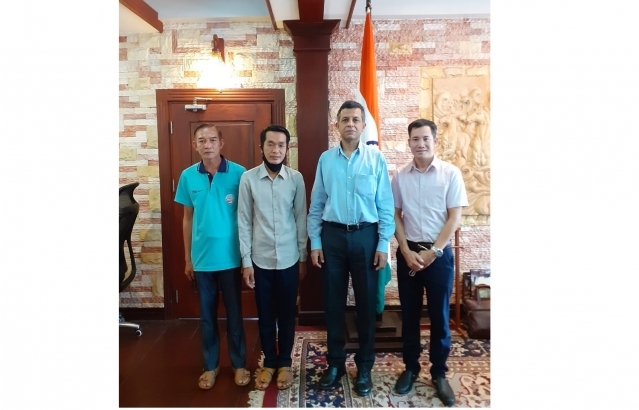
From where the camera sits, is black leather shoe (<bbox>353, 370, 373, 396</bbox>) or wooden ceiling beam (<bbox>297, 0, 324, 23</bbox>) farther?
wooden ceiling beam (<bbox>297, 0, 324, 23</bbox>)

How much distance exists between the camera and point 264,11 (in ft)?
8.67

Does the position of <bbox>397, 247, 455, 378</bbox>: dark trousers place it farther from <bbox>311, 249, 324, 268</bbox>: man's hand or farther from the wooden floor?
the wooden floor

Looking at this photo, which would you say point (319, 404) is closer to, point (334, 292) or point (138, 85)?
point (334, 292)

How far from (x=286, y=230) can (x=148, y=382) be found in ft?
4.05

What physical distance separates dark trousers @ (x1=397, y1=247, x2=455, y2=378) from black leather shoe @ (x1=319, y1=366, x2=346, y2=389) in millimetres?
365

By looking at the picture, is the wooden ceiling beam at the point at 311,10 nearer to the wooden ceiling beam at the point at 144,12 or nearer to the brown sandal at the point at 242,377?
the wooden ceiling beam at the point at 144,12

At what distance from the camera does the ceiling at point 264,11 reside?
2516 millimetres

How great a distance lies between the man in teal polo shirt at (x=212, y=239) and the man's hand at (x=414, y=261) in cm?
91

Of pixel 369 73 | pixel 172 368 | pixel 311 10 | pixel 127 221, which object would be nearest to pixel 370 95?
pixel 369 73

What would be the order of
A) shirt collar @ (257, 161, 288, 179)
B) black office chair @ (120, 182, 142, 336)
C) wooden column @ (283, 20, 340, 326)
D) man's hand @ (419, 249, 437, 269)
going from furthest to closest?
wooden column @ (283, 20, 340, 326) → black office chair @ (120, 182, 142, 336) → shirt collar @ (257, 161, 288, 179) → man's hand @ (419, 249, 437, 269)

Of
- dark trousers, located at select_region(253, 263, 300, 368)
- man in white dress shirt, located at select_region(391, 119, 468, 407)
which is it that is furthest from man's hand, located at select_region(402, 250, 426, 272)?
dark trousers, located at select_region(253, 263, 300, 368)

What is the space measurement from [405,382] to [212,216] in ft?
4.48

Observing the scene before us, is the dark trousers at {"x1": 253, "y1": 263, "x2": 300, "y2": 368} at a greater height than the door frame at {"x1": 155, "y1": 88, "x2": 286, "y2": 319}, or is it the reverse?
the door frame at {"x1": 155, "y1": 88, "x2": 286, "y2": 319}

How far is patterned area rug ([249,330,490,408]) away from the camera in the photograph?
1803 millimetres
